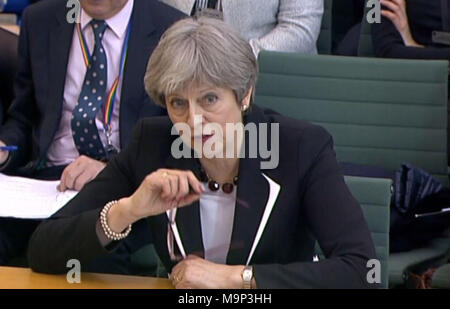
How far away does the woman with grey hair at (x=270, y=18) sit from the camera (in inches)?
156

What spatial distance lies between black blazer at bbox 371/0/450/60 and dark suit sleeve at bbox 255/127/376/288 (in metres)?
1.78

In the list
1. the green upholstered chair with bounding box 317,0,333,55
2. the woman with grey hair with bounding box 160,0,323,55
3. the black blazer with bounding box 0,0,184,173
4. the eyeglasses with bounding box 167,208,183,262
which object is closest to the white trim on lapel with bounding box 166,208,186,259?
the eyeglasses with bounding box 167,208,183,262

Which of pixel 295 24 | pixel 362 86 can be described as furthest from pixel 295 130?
pixel 295 24

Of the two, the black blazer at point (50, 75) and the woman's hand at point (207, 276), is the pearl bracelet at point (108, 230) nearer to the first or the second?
the woman's hand at point (207, 276)

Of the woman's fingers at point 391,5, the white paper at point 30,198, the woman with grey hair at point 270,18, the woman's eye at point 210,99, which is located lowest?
the white paper at point 30,198

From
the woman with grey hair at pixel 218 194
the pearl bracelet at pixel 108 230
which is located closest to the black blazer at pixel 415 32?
the woman with grey hair at pixel 218 194

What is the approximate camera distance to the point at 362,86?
3.55 meters

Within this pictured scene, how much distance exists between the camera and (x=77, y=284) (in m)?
2.08

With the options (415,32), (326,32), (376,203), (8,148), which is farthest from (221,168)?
(326,32)

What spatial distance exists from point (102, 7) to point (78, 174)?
0.63m

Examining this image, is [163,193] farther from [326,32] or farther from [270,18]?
[326,32]

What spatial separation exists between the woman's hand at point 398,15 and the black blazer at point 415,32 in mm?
18
